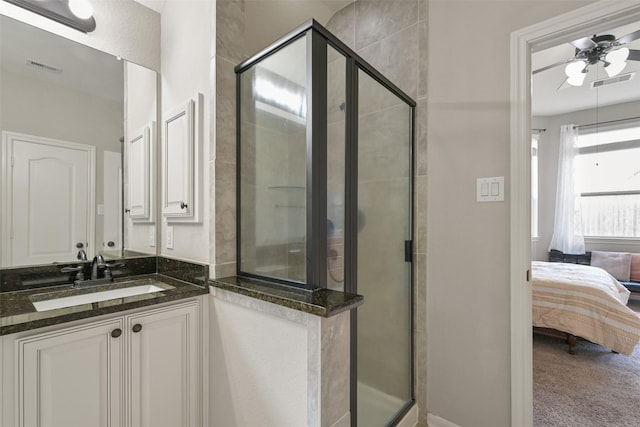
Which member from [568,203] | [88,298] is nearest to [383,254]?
[88,298]

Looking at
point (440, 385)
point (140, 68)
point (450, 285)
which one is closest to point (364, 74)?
point (450, 285)

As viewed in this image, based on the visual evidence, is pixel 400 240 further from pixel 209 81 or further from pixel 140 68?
pixel 140 68

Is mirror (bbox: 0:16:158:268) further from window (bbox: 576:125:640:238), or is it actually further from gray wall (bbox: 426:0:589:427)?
window (bbox: 576:125:640:238)

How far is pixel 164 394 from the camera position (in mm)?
1308

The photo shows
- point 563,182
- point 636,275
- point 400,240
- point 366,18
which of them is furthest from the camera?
point 563,182

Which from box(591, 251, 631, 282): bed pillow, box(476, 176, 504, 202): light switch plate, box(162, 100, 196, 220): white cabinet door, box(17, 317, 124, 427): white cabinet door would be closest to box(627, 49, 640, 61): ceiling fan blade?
box(476, 176, 504, 202): light switch plate

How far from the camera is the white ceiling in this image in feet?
10.1

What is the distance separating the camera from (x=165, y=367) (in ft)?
4.31

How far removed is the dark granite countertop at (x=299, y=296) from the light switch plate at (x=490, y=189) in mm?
924

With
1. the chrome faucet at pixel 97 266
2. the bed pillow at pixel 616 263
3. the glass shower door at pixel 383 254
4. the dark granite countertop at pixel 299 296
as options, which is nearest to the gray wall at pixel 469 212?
the glass shower door at pixel 383 254

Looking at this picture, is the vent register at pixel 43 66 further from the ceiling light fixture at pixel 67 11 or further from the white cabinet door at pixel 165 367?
the white cabinet door at pixel 165 367

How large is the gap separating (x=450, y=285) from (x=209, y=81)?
66.5 inches

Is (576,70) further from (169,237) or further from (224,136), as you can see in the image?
(169,237)

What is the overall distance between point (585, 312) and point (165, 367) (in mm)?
3318
